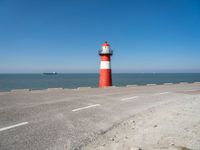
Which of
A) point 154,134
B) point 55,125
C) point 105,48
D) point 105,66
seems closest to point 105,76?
point 105,66

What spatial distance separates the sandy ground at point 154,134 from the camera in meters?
4.01

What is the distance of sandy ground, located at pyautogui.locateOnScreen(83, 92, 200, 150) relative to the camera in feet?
13.2

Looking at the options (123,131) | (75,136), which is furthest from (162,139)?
(75,136)

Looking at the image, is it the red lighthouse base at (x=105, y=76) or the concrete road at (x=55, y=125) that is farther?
the red lighthouse base at (x=105, y=76)

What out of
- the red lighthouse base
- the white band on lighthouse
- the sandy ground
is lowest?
the sandy ground

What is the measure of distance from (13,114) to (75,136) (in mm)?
3129

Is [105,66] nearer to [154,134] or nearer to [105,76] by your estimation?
[105,76]

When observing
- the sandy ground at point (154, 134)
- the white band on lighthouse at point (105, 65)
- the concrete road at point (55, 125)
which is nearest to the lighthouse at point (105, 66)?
the white band on lighthouse at point (105, 65)

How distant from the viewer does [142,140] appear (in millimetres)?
4367

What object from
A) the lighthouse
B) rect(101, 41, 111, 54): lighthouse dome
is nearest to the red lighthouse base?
the lighthouse

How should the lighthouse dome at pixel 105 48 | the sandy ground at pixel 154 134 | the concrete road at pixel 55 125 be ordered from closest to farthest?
the sandy ground at pixel 154 134, the concrete road at pixel 55 125, the lighthouse dome at pixel 105 48

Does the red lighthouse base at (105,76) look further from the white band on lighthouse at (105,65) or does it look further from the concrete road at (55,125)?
the concrete road at (55,125)

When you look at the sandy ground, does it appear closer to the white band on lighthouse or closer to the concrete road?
the concrete road

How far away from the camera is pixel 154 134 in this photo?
4742mm
